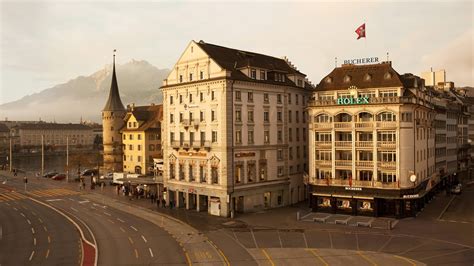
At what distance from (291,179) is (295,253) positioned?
Answer: 115 ft

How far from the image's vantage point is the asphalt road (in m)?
46.0

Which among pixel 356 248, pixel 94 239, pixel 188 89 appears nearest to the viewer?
pixel 356 248

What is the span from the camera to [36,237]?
55.8 meters

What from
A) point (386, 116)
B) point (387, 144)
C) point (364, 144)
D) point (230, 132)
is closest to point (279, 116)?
point (230, 132)

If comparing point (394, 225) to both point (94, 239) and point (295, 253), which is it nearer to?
point (295, 253)

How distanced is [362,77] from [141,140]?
70.1 metres

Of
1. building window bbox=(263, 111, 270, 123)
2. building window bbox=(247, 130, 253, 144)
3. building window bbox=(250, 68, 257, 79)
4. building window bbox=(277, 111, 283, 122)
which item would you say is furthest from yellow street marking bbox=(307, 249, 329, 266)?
building window bbox=(250, 68, 257, 79)

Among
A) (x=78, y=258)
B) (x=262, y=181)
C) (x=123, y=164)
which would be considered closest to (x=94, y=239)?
(x=78, y=258)

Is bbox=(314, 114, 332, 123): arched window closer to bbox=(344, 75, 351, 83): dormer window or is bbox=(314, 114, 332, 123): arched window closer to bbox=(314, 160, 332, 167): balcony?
bbox=(314, 160, 332, 167): balcony

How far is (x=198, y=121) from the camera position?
74.1 meters

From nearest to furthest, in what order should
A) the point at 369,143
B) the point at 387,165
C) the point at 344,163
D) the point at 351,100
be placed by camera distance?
1. the point at 387,165
2. the point at 369,143
3. the point at 351,100
4. the point at 344,163

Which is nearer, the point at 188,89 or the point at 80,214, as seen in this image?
the point at 80,214

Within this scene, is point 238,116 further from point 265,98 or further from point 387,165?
point 387,165

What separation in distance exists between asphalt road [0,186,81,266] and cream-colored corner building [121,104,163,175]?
43271mm
